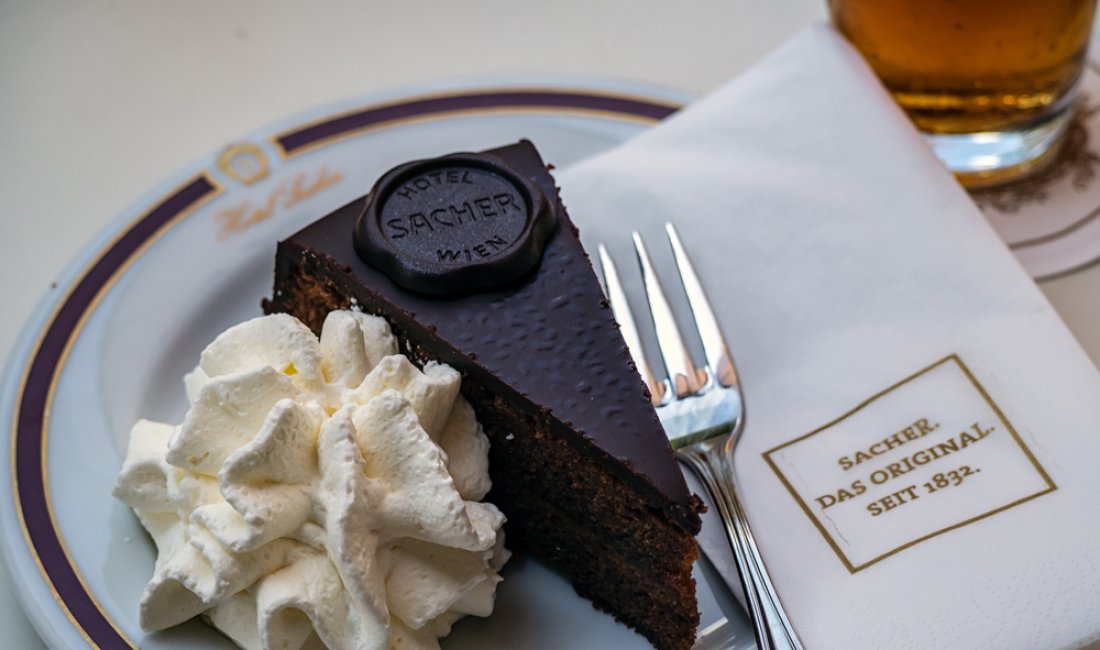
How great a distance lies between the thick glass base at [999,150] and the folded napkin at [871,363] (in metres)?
0.24

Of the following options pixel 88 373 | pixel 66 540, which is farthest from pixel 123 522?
pixel 88 373

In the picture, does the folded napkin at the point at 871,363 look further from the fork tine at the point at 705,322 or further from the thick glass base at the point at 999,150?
the thick glass base at the point at 999,150

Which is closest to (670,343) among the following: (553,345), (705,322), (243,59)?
(705,322)

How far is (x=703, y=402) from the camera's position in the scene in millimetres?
1587

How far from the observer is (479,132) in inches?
81.4

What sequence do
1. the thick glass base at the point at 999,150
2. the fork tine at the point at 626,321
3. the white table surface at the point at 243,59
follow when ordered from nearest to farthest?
the fork tine at the point at 626,321 → the thick glass base at the point at 999,150 → the white table surface at the point at 243,59

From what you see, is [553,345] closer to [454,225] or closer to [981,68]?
[454,225]

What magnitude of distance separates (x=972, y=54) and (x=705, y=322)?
2.16 feet

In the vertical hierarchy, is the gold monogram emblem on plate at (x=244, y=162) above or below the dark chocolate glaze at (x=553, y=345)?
above

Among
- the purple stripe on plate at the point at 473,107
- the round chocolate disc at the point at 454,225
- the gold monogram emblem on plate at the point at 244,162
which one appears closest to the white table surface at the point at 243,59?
the purple stripe on plate at the point at 473,107

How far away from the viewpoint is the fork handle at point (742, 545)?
1352mm

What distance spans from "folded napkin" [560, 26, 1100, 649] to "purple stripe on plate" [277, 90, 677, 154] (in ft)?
0.59

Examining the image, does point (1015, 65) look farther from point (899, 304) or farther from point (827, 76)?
point (899, 304)

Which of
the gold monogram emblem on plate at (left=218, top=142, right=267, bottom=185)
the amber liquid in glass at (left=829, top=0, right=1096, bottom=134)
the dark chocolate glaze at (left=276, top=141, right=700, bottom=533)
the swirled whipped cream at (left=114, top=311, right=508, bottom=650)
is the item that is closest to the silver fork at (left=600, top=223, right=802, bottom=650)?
the dark chocolate glaze at (left=276, top=141, right=700, bottom=533)
